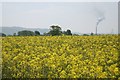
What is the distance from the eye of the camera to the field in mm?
7462

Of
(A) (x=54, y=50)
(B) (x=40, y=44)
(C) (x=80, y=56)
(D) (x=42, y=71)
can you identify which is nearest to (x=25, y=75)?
(D) (x=42, y=71)

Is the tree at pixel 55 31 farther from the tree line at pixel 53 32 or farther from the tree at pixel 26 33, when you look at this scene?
the tree at pixel 26 33

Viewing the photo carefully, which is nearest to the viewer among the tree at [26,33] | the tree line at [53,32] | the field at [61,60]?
the field at [61,60]

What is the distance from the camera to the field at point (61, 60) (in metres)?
7.46

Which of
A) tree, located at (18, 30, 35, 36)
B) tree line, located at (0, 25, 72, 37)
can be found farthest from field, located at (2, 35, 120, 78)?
tree, located at (18, 30, 35, 36)

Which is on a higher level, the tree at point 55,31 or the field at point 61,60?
the tree at point 55,31

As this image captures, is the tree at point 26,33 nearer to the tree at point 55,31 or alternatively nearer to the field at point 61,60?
the tree at point 55,31

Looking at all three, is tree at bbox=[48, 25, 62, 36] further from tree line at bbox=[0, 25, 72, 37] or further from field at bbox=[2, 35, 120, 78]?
field at bbox=[2, 35, 120, 78]

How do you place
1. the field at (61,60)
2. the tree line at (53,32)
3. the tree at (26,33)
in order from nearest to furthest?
the field at (61,60) < the tree line at (53,32) < the tree at (26,33)

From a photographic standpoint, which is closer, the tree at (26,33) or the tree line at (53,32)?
the tree line at (53,32)

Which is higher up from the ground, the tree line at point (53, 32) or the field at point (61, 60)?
the tree line at point (53, 32)

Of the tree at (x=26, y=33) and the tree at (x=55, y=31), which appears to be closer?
the tree at (x=55, y=31)

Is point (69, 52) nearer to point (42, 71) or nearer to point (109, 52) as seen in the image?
point (109, 52)

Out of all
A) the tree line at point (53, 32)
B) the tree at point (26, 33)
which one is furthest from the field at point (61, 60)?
the tree at point (26, 33)
